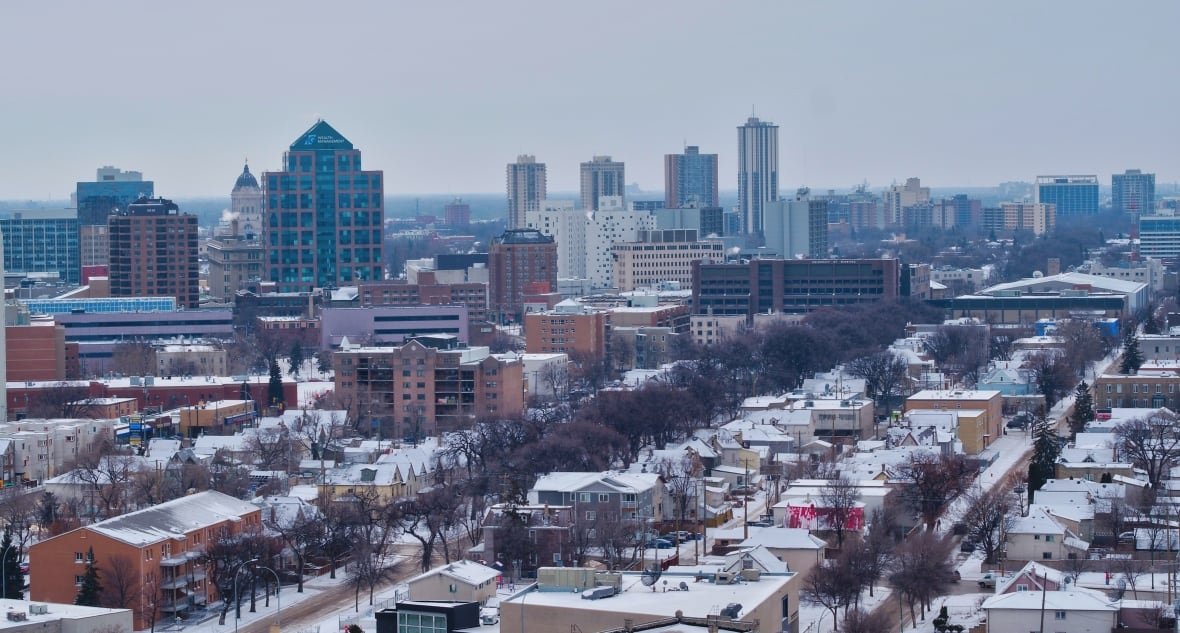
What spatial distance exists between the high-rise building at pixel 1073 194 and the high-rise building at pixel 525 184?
54882 millimetres

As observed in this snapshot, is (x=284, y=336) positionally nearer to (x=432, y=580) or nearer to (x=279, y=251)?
(x=279, y=251)

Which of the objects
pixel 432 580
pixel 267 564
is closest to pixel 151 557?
pixel 267 564

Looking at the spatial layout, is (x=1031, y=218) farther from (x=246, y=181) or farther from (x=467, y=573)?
(x=467, y=573)

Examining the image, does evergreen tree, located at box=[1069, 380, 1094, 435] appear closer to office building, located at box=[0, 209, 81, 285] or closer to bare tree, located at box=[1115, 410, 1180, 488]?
bare tree, located at box=[1115, 410, 1180, 488]

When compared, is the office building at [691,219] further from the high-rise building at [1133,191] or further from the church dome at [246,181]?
the high-rise building at [1133,191]

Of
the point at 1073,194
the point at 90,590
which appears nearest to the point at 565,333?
the point at 90,590

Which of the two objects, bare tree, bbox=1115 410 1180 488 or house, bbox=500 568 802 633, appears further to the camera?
bare tree, bbox=1115 410 1180 488

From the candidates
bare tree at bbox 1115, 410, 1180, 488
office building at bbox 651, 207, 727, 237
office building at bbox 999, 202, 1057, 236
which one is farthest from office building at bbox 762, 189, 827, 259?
bare tree at bbox 1115, 410, 1180, 488

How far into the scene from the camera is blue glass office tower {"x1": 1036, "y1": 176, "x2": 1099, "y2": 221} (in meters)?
192

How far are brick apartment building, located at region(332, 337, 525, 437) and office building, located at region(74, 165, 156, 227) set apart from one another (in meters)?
53.0

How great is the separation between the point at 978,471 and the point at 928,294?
5089 cm

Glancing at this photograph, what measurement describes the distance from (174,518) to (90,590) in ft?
11.3

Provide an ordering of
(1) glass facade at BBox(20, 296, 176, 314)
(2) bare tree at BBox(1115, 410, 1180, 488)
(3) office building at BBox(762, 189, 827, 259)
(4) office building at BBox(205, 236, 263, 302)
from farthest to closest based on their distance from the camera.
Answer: (3) office building at BBox(762, 189, 827, 259) < (4) office building at BBox(205, 236, 263, 302) < (1) glass facade at BBox(20, 296, 176, 314) < (2) bare tree at BBox(1115, 410, 1180, 488)

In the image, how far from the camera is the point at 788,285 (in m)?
78.9
